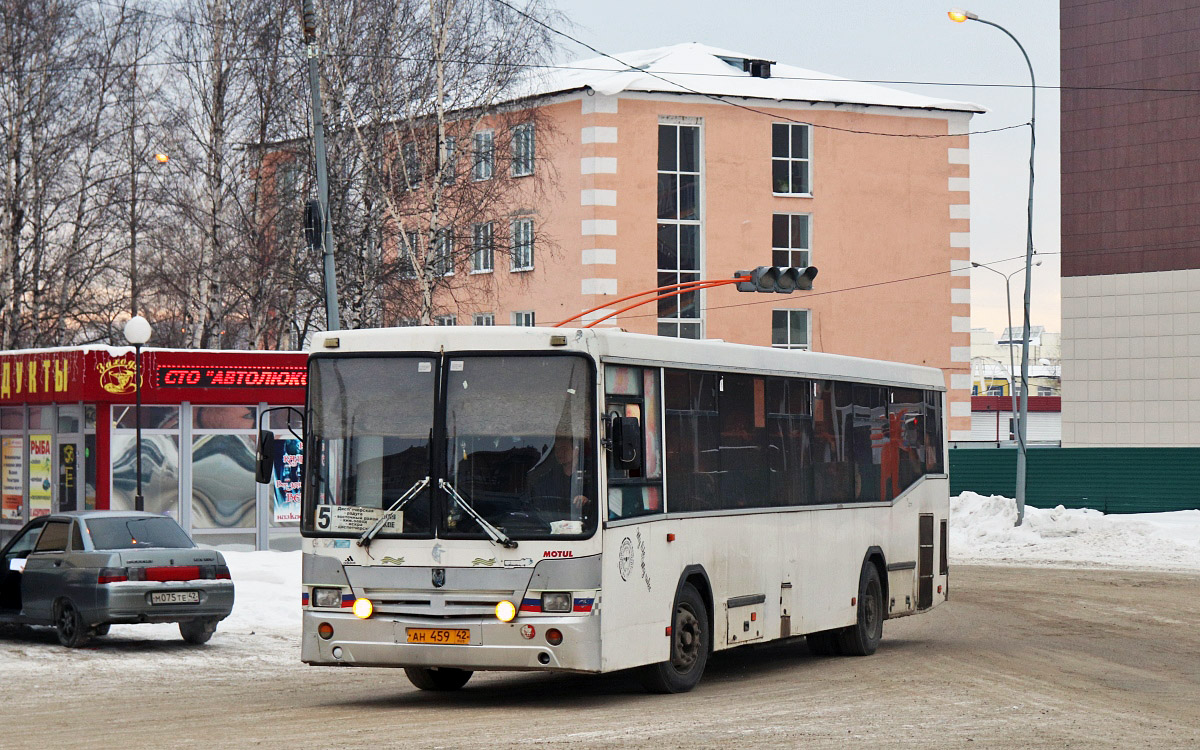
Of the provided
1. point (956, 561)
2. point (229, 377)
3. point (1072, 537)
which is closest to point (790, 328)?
point (1072, 537)

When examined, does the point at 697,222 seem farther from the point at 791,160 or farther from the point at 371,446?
the point at 371,446

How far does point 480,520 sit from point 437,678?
2.31 m

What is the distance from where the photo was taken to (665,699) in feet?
44.2

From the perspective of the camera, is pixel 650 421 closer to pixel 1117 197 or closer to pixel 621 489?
pixel 621 489

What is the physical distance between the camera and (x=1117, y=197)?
59.6 m

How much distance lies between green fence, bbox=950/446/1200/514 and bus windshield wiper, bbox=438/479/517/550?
35284mm

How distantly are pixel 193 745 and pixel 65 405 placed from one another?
818 inches

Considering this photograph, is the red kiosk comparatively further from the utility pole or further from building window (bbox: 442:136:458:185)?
building window (bbox: 442:136:458:185)

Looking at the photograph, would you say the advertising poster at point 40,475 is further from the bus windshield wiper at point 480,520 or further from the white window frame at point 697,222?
the white window frame at point 697,222

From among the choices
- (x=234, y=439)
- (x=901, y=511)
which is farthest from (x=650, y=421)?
(x=234, y=439)

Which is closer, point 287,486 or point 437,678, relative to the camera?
point 437,678

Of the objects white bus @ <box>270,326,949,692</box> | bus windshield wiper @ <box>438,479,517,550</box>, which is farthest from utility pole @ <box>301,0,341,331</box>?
bus windshield wiper @ <box>438,479,517,550</box>

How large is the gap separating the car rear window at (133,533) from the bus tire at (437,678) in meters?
5.40

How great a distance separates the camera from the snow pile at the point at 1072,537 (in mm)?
36062
